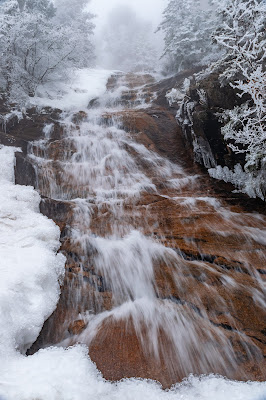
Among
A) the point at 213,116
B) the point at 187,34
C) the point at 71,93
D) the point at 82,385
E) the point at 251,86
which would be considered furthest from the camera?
the point at 187,34

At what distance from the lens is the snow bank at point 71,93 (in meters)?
14.0

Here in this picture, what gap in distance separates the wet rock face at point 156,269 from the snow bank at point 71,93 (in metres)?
5.53

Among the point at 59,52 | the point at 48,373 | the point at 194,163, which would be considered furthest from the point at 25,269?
the point at 59,52

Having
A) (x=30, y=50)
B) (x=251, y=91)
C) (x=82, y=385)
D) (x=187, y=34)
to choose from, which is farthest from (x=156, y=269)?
(x=187, y=34)

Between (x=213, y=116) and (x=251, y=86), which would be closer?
(x=251, y=86)

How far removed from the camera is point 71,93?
1645 centimetres

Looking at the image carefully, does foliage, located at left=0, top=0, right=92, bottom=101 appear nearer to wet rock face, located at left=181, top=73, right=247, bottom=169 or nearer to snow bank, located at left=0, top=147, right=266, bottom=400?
wet rock face, located at left=181, top=73, right=247, bottom=169

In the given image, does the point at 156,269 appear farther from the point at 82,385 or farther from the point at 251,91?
the point at 251,91

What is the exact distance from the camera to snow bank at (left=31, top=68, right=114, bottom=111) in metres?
14.0

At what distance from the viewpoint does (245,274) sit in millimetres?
4699

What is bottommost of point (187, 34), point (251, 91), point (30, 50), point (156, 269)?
point (156, 269)

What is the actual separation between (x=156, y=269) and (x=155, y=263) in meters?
0.16

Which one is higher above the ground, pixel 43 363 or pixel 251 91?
pixel 251 91

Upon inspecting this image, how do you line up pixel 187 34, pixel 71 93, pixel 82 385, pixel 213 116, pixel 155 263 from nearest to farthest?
1. pixel 82 385
2. pixel 155 263
3. pixel 213 116
4. pixel 71 93
5. pixel 187 34
